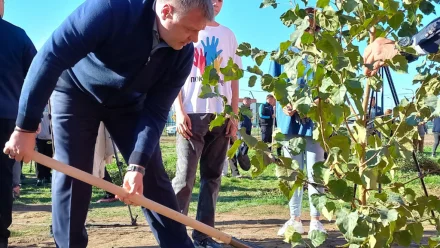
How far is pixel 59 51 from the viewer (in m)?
2.42

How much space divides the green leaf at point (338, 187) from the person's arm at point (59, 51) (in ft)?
4.08

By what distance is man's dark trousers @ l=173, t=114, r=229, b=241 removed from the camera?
3.85m

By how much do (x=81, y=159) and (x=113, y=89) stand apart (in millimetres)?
435

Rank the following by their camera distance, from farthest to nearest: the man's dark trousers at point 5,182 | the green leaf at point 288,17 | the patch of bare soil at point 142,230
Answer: the patch of bare soil at point 142,230 < the man's dark trousers at point 5,182 < the green leaf at point 288,17

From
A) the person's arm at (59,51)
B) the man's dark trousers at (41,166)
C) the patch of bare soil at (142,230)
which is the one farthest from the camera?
the man's dark trousers at (41,166)

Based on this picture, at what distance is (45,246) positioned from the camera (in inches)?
170

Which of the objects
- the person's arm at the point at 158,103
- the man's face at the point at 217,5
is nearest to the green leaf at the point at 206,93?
the person's arm at the point at 158,103

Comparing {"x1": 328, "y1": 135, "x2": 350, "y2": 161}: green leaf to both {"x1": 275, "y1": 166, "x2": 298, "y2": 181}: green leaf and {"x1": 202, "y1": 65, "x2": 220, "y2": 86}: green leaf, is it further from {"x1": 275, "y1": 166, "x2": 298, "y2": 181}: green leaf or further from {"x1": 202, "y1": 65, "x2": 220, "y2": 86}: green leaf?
{"x1": 202, "y1": 65, "x2": 220, "y2": 86}: green leaf

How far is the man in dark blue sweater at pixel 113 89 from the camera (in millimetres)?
2438

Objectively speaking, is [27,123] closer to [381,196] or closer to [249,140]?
[249,140]

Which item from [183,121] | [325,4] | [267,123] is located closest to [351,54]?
[325,4]

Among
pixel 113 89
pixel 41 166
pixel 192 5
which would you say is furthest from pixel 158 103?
pixel 41 166

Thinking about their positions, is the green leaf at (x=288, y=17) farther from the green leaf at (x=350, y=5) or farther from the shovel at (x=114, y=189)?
the shovel at (x=114, y=189)

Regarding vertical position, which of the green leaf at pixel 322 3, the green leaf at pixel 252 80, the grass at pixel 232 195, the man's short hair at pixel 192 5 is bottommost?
the grass at pixel 232 195
